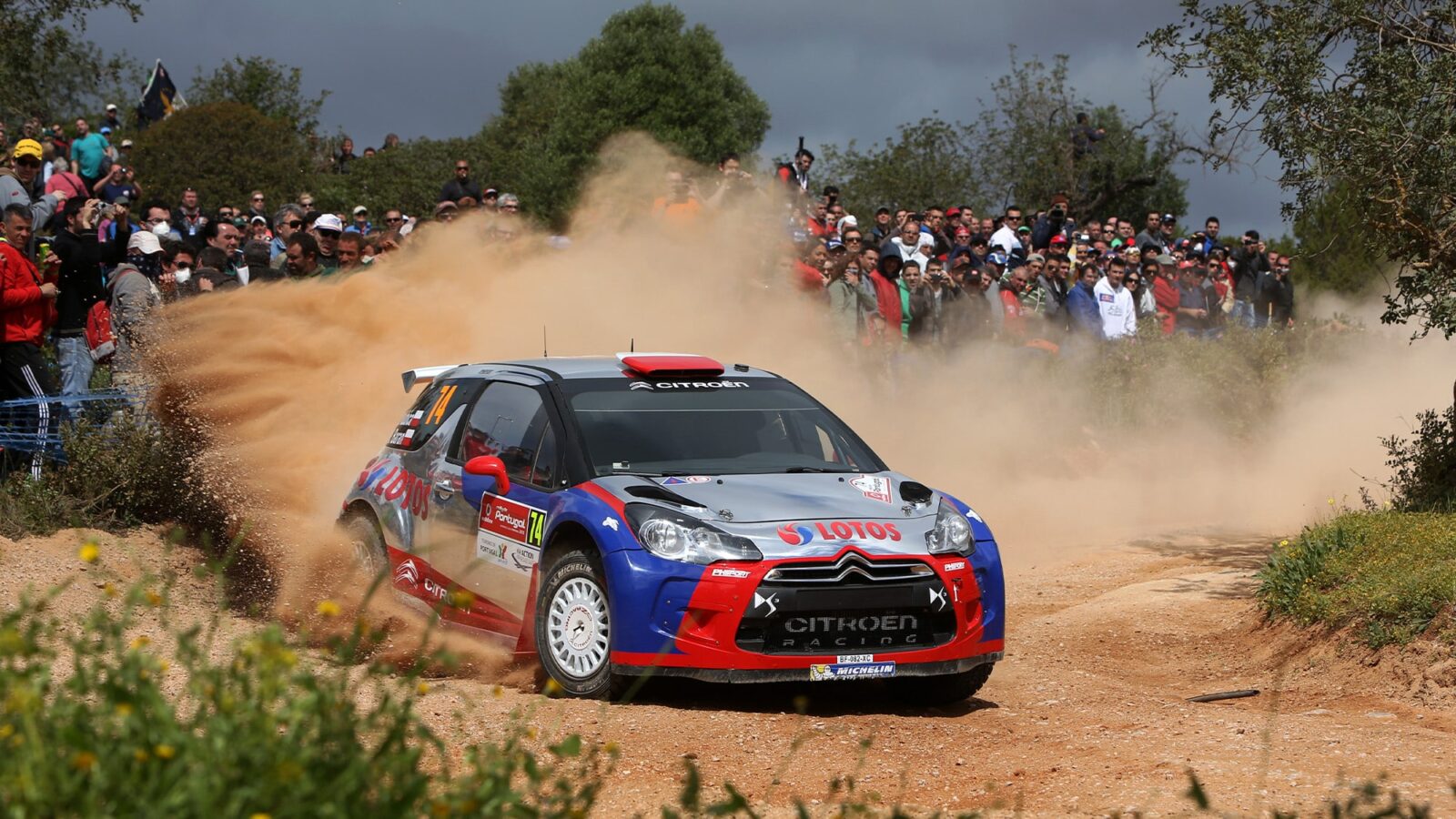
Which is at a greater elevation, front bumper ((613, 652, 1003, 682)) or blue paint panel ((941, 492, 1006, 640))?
blue paint panel ((941, 492, 1006, 640))

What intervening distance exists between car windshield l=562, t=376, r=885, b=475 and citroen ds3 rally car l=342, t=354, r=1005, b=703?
0.01 m

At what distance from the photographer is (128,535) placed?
1212 cm

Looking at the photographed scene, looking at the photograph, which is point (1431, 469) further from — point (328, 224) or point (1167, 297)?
point (1167, 297)

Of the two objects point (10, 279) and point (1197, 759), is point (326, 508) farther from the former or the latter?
point (1197, 759)

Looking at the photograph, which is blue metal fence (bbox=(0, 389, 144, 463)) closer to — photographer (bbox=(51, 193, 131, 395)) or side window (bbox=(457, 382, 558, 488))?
photographer (bbox=(51, 193, 131, 395))

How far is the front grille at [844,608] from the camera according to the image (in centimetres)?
730

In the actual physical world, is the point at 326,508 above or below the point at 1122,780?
above

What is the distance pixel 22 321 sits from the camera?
12320 mm

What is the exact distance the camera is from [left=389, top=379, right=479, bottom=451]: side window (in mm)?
9555

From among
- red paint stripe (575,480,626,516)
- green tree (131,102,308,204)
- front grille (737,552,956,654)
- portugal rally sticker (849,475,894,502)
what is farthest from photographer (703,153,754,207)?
green tree (131,102,308,204)

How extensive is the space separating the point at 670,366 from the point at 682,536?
5.96ft

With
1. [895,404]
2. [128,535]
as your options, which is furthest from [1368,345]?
[128,535]

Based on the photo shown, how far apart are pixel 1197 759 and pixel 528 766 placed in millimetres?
3990

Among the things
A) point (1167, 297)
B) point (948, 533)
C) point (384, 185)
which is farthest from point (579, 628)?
point (384, 185)
